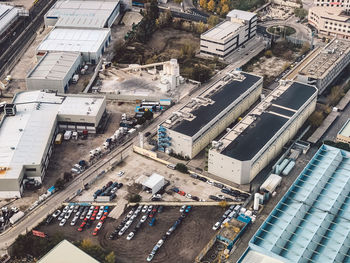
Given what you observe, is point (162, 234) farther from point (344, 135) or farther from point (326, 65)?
point (326, 65)

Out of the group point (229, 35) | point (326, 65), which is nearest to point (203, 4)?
point (229, 35)

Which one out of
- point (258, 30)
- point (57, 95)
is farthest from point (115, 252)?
point (258, 30)

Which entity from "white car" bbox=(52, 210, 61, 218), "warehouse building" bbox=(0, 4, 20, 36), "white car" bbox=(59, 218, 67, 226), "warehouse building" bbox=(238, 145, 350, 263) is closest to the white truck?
"white car" bbox=(52, 210, 61, 218)

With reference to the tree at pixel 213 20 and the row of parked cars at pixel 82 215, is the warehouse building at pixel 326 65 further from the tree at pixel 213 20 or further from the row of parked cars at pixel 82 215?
the row of parked cars at pixel 82 215

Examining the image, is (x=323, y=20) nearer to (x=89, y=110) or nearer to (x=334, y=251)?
(x=89, y=110)

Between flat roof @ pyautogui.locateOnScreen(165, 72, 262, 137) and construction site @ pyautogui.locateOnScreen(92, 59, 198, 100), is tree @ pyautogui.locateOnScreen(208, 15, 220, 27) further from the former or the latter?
flat roof @ pyautogui.locateOnScreen(165, 72, 262, 137)

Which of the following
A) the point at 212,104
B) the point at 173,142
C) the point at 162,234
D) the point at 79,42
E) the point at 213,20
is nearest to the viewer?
the point at 162,234
